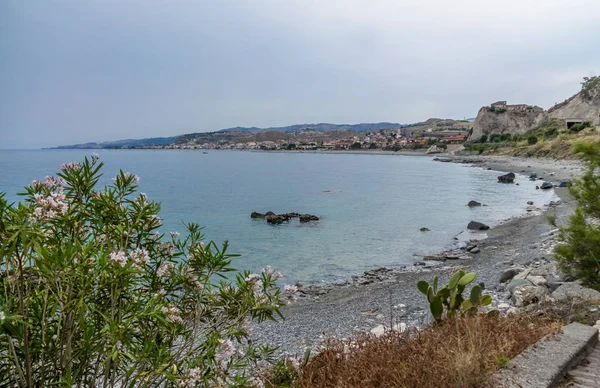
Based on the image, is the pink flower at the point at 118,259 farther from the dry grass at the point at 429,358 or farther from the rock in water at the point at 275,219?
the rock in water at the point at 275,219

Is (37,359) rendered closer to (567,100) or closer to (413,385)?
(413,385)

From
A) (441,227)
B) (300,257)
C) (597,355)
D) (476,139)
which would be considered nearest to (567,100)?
(476,139)

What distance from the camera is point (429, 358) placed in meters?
3.87

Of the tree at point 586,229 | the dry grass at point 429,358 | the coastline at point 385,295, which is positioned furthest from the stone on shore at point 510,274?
the dry grass at point 429,358

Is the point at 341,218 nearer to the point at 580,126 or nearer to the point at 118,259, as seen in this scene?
the point at 118,259

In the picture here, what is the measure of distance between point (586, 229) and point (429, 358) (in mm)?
5306

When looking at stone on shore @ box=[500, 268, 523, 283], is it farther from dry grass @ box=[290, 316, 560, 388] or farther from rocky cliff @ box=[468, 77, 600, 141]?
rocky cliff @ box=[468, 77, 600, 141]

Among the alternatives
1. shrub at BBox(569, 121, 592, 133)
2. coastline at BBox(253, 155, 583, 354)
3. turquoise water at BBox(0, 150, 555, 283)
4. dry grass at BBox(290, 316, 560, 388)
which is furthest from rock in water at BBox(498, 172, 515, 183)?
dry grass at BBox(290, 316, 560, 388)

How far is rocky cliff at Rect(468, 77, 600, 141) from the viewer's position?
298 feet

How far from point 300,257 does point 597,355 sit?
14.2m

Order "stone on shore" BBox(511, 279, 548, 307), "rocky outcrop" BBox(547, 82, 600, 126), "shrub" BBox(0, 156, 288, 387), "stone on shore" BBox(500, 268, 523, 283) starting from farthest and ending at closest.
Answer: "rocky outcrop" BBox(547, 82, 600, 126)
"stone on shore" BBox(500, 268, 523, 283)
"stone on shore" BBox(511, 279, 548, 307)
"shrub" BBox(0, 156, 288, 387)

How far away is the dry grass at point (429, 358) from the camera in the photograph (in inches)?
139

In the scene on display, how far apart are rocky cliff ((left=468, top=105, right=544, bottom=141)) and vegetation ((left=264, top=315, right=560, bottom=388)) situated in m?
121

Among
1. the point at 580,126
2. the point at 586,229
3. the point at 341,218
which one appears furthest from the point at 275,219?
the point at 580,126
